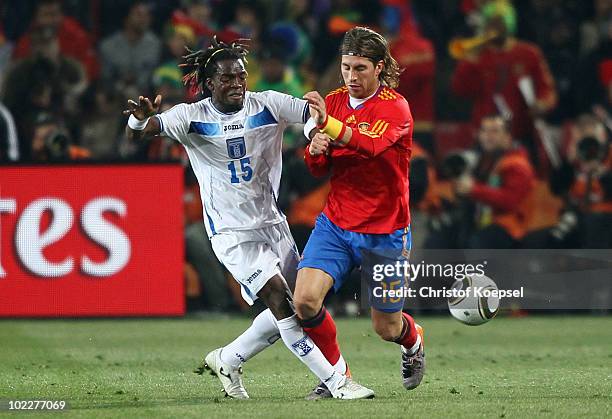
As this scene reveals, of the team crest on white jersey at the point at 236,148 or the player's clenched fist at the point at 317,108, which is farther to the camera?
the team crest on white jersey at the point at 236,148

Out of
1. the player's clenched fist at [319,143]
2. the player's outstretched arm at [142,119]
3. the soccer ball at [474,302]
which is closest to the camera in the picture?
the player's clenched fist at [319,143]

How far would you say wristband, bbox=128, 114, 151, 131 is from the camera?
779 cm

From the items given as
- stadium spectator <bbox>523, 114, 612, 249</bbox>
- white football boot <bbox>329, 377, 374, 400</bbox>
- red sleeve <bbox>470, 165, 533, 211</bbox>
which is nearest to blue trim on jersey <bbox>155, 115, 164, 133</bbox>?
white football boot <bbox>329, 377, 374, 400</bbox>

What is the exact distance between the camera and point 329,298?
13.7m

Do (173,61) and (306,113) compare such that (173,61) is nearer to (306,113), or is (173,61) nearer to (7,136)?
(7,136)

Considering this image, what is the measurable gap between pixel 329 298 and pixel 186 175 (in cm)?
191

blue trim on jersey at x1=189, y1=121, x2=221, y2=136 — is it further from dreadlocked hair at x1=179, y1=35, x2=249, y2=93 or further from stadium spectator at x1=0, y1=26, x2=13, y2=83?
stadium spectator at x1=0, y1=26, x2=13, y2=83

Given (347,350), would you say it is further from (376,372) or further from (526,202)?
(526,202)

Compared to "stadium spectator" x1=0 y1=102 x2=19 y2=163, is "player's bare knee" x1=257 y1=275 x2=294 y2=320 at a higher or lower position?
lower

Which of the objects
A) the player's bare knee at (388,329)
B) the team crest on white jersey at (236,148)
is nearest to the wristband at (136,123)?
the team crest on white jersey at (236,148)

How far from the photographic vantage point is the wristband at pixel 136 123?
7.79 m

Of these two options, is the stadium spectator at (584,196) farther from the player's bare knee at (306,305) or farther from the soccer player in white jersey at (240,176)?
the player's bare knee at (306,305)

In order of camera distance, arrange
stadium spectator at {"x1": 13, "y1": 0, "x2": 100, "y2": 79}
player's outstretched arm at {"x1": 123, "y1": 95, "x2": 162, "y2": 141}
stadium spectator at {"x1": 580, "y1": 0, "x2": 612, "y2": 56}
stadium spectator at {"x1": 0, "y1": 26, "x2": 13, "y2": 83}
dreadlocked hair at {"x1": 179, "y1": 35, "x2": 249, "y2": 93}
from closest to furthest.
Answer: player's outstretched arm at {"x1": 123, "y1": 95, "x2": 162, "y2": 141}, dreadlocked hair at {"x1": 179, "y1": 35, "x2": 249, "y2": 93}, stadium spectator at {"x1": 13, "y1": 0, "x2": 100, "y2": 79}, stadium spectator at {"x1": 0, "y1": 26, "x2": 13, "y2": 83}, stadium spectator at {"x1": 580, "y1": 0, "x2": 612, "y2": 56}

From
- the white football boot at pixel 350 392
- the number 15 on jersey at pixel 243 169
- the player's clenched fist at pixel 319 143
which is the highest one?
the player's clenched fist at pixel 319 143
